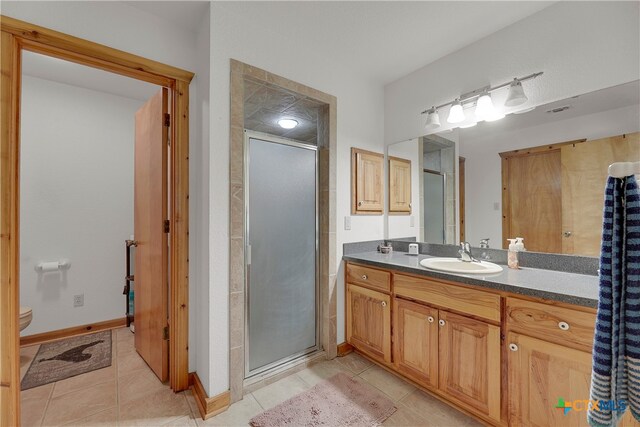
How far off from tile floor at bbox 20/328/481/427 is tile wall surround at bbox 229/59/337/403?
15 centimetres

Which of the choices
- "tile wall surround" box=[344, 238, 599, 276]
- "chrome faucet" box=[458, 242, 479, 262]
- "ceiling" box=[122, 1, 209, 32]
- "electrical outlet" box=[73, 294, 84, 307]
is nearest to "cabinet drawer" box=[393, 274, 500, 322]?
"chrome faucet" box=[458, 242, 479, 262]

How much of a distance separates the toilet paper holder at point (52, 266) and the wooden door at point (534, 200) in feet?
12.7

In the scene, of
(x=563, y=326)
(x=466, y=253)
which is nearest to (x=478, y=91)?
(x=466, y=253)

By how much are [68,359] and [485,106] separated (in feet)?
12.6

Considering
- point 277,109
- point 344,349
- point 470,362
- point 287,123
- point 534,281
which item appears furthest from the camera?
point 287,123

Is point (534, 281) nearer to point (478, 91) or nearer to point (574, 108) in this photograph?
point (574, 108)

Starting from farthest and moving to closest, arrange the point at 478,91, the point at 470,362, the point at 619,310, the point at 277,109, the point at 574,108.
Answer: the point at 277,109, the point at 478,91, the point at 574,108, the point at 470,362, the point at 619,310

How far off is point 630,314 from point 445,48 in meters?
2.13

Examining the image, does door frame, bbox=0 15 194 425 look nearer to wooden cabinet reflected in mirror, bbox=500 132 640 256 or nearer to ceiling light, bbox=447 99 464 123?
ceiling light, bbox=447 99 464 123

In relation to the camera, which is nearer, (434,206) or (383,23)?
(383,23)

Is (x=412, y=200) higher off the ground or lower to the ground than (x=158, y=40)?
lower

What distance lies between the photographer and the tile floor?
61.1 inches

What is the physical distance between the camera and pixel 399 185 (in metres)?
2.61

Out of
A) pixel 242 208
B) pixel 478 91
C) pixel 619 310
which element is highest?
pixel 478 91
